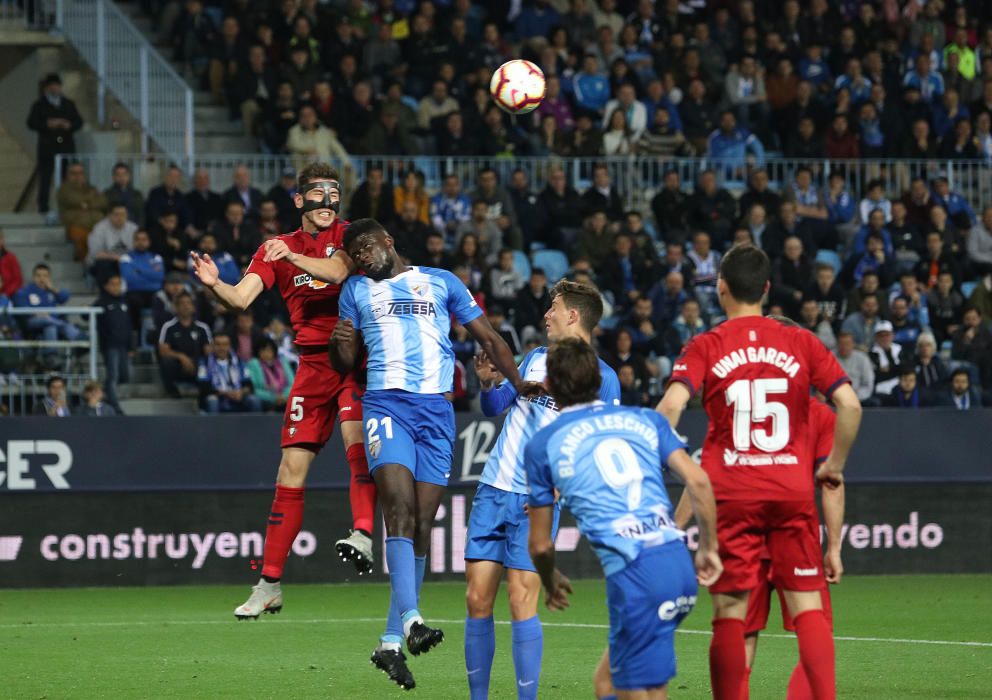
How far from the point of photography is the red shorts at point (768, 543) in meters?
7.06

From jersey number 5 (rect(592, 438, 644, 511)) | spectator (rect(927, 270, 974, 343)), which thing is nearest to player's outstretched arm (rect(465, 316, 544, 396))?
jersey number 5 (rect(592, 438, 644, 511))

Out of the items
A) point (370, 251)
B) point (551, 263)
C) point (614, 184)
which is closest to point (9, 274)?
point (551, 263)

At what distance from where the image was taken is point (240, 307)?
352 inches

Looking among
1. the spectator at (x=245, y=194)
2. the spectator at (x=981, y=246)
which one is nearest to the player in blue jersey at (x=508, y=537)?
the spectator at (x=245, y=194)

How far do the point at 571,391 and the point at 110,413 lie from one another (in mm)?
11139

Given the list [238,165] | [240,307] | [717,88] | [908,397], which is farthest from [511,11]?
[240,307]

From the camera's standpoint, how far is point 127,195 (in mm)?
19812

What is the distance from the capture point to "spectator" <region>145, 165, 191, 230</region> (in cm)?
1942

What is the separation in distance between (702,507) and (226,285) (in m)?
3.51

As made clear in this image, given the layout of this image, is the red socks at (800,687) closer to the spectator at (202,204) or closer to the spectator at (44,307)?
the spectator at (44,307)

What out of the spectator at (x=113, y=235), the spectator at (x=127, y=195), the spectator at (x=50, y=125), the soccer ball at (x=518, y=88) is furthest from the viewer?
the spectator at (x=50, y=125)

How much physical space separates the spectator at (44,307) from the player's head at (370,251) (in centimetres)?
990

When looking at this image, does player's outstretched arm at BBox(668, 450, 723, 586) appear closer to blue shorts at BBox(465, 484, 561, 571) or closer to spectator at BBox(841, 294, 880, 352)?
blue shorts at BBox(465, 484, 561, 571)

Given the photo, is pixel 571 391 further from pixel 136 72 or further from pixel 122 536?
pixel 136 72
